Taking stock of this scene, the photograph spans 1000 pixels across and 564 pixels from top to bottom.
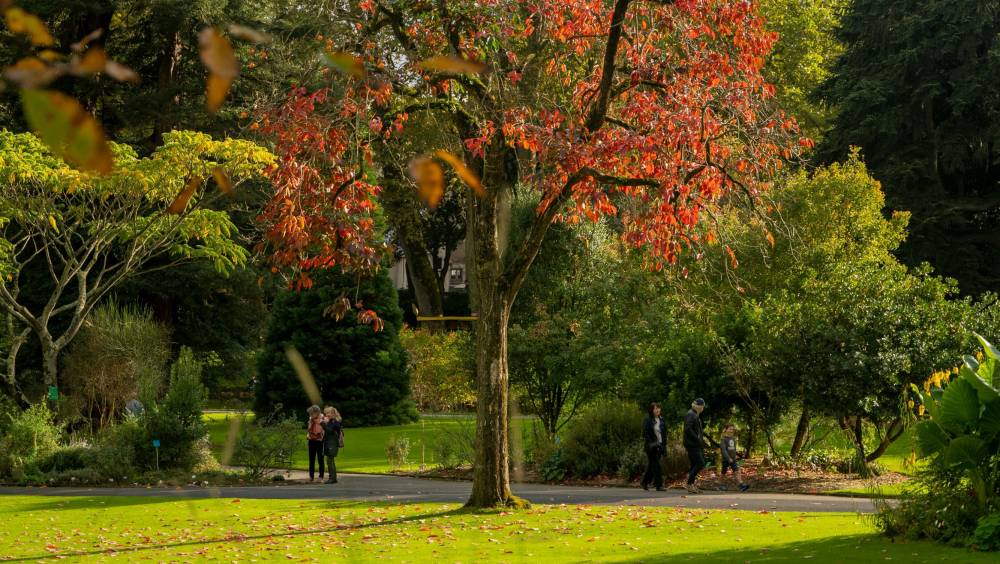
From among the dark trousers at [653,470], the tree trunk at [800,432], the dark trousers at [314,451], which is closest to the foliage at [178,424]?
the dark trousers at [314,451]

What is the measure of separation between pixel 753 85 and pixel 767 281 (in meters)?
14.9

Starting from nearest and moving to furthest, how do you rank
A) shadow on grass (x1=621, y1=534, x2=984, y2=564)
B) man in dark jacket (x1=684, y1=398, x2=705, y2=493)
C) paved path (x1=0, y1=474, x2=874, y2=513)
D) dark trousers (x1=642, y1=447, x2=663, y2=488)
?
shadow on grass (x1=621, y1=534, x2=984, y2=564) < paved path (x1=0, y1=474, x2=874, y2=513) < man in dark jacket (x1=684, y1=398, x2=705, y2=493) < dark trousers (x1=642, y1=447, x2=663, y2=488)

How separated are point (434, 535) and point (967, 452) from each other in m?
6.10

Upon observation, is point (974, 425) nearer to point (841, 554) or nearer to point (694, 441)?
point (841, 554)

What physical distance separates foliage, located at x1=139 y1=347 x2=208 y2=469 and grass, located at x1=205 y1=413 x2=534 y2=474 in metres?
0.78

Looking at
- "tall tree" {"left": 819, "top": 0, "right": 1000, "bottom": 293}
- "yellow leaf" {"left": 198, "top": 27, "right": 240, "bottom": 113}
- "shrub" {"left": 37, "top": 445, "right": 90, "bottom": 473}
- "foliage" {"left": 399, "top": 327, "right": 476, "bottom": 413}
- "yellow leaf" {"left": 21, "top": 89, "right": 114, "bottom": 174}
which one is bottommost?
"shrub" {"left": 37, "top": 445, "right": 90, "bottom": 473}

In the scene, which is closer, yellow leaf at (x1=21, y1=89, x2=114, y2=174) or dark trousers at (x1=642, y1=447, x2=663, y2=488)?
yellow leaf at (x1=21, y1=89, x2=114, y2=174)

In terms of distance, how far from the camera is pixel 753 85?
16.3 m

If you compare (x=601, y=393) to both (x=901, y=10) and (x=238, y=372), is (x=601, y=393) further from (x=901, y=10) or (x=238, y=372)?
(x=901, y=10)

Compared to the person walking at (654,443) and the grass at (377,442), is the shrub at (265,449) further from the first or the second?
the person walking at (654,443)

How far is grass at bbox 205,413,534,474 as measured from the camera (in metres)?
28.7

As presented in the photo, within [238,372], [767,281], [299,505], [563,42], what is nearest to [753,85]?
[563,42]

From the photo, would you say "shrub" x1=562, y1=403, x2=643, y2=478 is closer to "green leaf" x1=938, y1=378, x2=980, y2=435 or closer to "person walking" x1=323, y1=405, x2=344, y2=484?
"person walking" x1=323, y1=405, x2=344, y2=484

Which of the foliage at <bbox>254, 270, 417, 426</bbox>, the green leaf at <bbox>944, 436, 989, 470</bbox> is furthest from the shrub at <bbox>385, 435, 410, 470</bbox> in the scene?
the green leaf at <bbox>944, 436, 989, 470</bbox>
